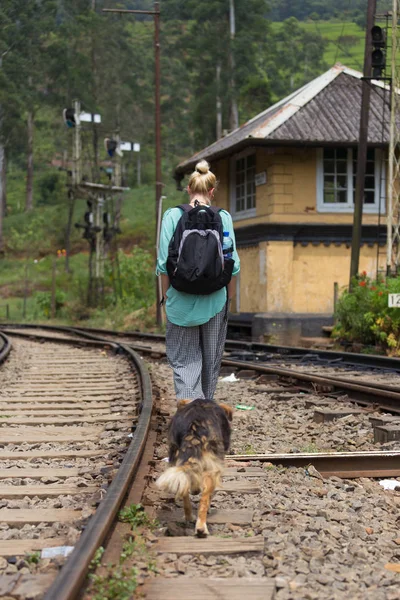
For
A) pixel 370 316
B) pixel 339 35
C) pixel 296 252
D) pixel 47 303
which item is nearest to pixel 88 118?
pixel 47 303

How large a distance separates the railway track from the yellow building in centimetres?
1165

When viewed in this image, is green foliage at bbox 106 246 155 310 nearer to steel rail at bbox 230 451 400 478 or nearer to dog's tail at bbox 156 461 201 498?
steel rail at bbox 230 451 400 478

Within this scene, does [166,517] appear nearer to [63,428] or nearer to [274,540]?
[274,540]

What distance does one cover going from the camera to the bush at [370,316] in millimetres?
14703

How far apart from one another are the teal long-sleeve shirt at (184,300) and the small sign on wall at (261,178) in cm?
1797

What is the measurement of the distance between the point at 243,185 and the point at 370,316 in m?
10.5

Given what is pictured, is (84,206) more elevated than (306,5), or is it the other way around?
(306,5)

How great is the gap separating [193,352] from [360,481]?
1316mm

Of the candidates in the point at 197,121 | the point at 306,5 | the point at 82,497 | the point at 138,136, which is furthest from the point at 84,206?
the point at 306,5

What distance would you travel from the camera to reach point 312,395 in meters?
9.13

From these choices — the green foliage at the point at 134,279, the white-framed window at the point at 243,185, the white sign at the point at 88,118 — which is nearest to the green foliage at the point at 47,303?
the green foliage at the point at 134,279

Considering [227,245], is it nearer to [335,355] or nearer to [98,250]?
[335,355]

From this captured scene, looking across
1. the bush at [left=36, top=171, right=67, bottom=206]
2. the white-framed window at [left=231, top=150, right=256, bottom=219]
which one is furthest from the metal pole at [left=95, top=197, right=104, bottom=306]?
the bush at [left=36, top=171, right=67, bottom=206]

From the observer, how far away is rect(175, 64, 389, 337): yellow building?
72.1ft
